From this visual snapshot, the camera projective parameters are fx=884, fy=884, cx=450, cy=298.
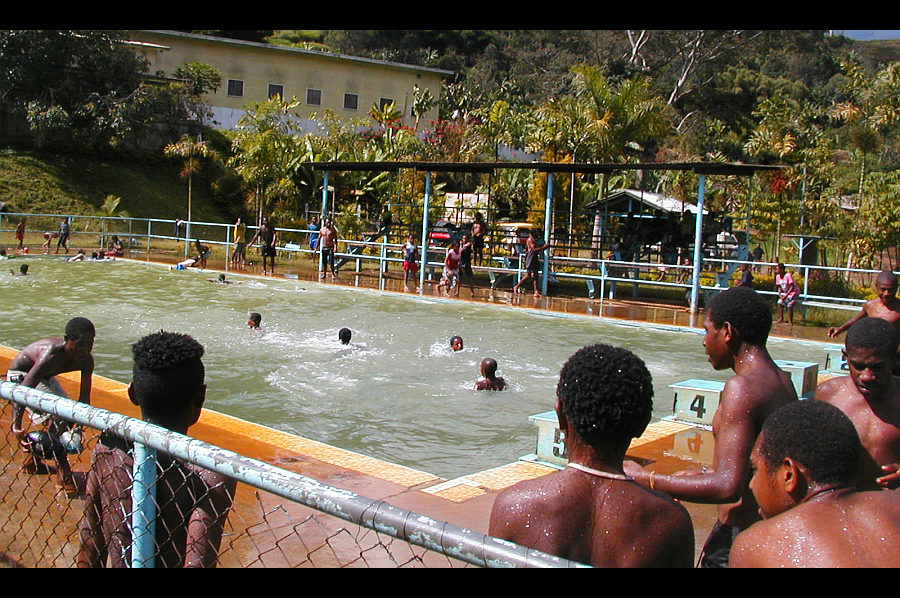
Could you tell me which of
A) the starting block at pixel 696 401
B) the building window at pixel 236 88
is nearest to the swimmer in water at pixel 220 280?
the starting block at pixel 696 401

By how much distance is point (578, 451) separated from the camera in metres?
2.92

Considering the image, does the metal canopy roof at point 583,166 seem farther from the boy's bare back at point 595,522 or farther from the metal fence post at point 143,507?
the metal fence post at point 143,507

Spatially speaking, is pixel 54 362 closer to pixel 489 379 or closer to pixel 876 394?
pixel 876 394

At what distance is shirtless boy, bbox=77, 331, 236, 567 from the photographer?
3.48 metres

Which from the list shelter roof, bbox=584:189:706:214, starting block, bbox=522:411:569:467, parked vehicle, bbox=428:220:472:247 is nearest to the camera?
starting block, bbox=522:411:569:467

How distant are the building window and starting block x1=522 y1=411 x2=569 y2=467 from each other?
46841 millimetres

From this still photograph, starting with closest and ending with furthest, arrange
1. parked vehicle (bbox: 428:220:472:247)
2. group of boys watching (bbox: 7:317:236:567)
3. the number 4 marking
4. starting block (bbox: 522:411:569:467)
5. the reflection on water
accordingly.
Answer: group of boys watching (bbox: 7:317:236:567), starting block (bbox: 522:411:569:467), the number 4 marking, the reflection on water, parked vehicle (bbox: 428:220:472:247)

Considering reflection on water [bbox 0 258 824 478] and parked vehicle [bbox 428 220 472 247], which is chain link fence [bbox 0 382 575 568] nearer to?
reflection on water [bbox 0 258 824 478]

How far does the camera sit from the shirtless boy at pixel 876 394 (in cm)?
448

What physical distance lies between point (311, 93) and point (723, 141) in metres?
24.4

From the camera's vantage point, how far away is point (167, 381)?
3688 mm

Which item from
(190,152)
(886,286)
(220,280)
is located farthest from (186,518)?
(190,152)

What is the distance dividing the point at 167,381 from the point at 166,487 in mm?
463

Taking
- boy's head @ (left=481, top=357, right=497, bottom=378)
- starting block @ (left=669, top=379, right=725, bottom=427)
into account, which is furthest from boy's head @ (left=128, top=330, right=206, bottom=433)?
boy's head @ (left=481, top=357, right=497, bottom=378)
